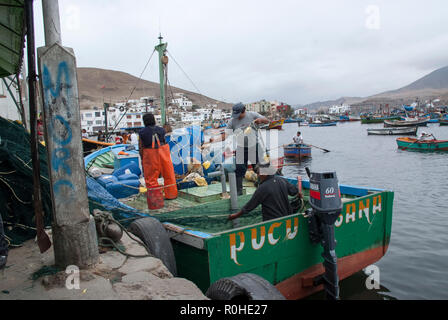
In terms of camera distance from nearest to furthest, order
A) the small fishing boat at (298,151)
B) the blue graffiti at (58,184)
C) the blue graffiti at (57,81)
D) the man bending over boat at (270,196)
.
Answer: the blue graffiti at (57,81) → the blue graffiti at (58,184) → the man bending over boat at (270,196) → the small fishing boat at (298,151)

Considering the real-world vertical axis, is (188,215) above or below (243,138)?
below

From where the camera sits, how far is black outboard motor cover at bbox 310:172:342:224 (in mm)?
4363

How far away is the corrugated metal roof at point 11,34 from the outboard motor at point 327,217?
13.8ft

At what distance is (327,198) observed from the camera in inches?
172

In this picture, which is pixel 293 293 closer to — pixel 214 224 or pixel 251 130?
pixel 214 224

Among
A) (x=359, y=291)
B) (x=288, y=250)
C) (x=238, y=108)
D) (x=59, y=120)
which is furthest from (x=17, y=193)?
(x=359, y=291)

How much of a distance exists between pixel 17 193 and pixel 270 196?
3.42 m

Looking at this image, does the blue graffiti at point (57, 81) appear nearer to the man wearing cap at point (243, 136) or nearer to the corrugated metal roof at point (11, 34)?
the corrugated metal roof at point (11, 34)

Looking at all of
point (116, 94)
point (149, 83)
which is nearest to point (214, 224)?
point (116, 94)

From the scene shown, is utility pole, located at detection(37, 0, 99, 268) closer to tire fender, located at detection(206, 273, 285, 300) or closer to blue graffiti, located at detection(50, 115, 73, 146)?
blue graffiti, located at detection(50, 115, 73, 146)

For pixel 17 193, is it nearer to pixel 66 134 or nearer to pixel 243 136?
pixel 66 134

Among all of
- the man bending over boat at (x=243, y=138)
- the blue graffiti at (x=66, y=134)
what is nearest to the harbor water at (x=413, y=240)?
the man bending over boat at (x=243, y=138)

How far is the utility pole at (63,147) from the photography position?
314 centimetres
